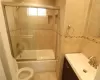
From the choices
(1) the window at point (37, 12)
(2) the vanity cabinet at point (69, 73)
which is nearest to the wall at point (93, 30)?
(2) the vanity cabinet at point (69, 73)

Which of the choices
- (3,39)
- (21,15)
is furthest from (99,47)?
(21,15)

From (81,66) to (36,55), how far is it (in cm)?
141

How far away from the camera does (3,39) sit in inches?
16.9

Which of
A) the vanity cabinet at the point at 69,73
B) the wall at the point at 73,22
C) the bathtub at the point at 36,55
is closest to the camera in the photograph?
the vanity cabinet at the point at 69,73

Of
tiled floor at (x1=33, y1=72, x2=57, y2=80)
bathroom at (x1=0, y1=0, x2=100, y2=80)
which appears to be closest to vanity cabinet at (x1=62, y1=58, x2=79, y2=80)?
bathroom at (x1=0, y1=0, x2=100, y2=80)

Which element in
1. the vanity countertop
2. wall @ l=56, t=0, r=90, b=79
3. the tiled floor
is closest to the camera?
the vanity countertop

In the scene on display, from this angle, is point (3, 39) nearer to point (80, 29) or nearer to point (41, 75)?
point (80, 29)

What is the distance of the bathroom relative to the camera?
1058mm

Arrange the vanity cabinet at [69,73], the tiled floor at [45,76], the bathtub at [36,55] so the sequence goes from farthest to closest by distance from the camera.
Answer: the bathtub at [36,55], the tiled floor at [45,76], the vanity cabinet at [69,73]

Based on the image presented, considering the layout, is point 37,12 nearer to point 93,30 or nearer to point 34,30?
point 34,30

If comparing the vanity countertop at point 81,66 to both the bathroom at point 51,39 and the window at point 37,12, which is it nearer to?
the bathroom at point 51,39

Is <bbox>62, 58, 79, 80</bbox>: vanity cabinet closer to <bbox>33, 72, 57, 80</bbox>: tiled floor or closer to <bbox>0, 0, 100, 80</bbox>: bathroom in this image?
<bbox>0, 0, 100, 80</bbox>: bathroom

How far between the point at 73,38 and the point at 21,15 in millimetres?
1505

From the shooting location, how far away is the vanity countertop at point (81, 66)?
104 centimetres
